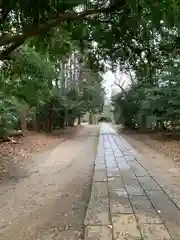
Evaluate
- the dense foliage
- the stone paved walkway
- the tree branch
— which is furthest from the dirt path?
the tree branch

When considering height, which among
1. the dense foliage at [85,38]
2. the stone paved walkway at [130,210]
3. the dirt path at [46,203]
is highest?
the dense foliage at [85,38]

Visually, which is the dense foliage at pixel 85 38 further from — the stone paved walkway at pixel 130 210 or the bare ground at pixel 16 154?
the stone paved walkway at pixel 130 210

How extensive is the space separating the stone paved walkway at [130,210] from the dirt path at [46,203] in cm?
23

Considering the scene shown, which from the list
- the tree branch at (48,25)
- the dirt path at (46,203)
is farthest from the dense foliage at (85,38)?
the dirt path at (46,203)

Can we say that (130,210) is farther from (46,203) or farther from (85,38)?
(85,38)

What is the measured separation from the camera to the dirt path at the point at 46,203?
4.03 metres

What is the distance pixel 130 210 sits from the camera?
448 cm

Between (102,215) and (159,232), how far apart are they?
2.77ft

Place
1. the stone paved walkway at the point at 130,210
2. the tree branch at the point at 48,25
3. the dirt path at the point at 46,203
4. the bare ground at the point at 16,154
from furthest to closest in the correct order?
1. the bare ground at the point at 16,154
2. the tree branch at the point at 48,25
3. the dirt path at the point at 46,203
4. the stone paved walkway at the point at 130,210

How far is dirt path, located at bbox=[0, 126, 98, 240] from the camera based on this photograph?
4031mm

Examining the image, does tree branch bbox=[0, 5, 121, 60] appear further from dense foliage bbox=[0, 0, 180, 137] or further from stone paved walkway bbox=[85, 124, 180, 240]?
stone paved walkway bbox=[85, 124, 180, 240]

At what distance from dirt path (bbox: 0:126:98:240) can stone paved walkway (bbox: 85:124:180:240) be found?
0.76ft

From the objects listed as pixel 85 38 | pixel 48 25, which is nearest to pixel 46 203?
pixel 48 25

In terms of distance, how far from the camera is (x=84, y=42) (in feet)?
20.4
